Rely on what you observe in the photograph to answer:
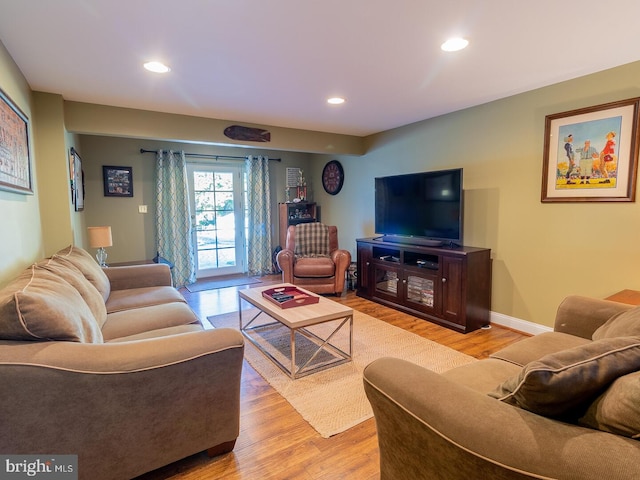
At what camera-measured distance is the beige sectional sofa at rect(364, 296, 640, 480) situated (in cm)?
78

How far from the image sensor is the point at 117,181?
15.3 ft

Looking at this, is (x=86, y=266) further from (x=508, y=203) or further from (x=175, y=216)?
(x=508, y=203)

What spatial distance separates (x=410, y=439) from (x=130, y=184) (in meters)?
4.93

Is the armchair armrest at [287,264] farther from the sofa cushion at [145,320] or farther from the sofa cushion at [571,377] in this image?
the sofa cushion at [571,377]

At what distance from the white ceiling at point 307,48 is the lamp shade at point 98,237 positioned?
4.16 feet

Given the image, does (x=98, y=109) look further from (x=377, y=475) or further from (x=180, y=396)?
(x=377, y=475)

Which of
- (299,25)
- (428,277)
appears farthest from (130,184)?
(428,277)

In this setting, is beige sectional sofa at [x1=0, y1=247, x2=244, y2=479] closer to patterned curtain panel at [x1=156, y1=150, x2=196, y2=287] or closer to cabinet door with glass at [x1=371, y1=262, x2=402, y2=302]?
cabinet door with glass at [x1=371, y1=262, x2=402, y2=302]

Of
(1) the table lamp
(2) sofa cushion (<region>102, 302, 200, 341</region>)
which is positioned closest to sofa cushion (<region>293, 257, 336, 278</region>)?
(2) sofa cushion (<region>102, 302, 200, 341</region>)

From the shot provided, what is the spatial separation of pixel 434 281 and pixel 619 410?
2.70 metres

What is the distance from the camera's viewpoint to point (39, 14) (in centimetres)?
175

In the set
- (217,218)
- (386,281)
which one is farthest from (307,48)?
(217,218)

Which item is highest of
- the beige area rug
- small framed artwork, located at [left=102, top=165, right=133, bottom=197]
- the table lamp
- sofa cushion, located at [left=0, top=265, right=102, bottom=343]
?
small framed artwork, located at [left=102, top=165, right=133, bottom=197]

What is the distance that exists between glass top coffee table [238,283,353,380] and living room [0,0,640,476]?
64.5 inches
